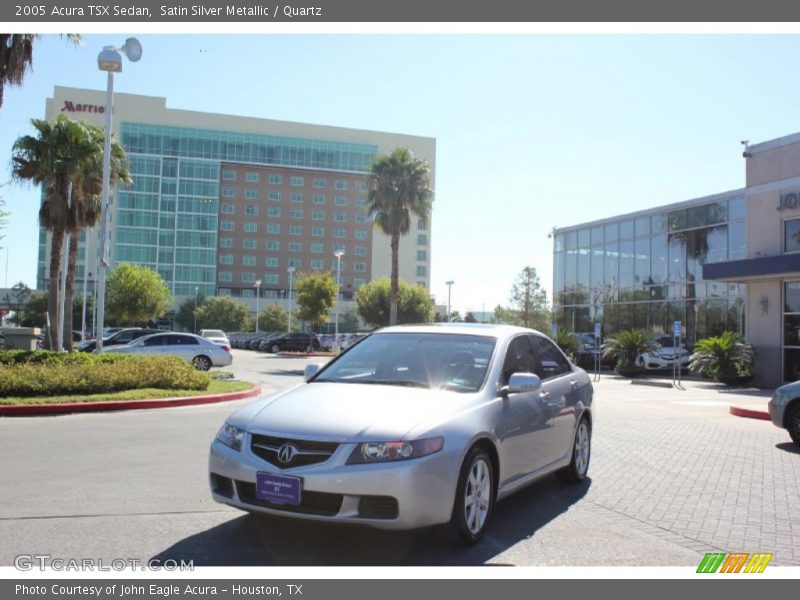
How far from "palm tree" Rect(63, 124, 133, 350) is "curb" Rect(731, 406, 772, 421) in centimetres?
1945

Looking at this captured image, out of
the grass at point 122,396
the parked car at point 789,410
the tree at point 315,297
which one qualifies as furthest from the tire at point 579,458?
the tree at point 315,297

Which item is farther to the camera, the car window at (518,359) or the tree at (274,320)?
the tree at (274,320)

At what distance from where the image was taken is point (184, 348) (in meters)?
23.3

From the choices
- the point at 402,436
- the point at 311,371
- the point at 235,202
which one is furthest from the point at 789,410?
the point at 235,202

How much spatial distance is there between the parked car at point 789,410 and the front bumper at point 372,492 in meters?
8.07

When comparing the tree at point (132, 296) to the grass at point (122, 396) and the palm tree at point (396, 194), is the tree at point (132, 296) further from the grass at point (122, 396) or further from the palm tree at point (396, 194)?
the grass at point (122, 396)

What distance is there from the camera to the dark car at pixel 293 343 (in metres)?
50.4

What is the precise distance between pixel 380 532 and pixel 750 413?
12.3m

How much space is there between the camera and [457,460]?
479cm

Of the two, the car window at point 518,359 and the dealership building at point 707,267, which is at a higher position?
the dealership building at point 707,267

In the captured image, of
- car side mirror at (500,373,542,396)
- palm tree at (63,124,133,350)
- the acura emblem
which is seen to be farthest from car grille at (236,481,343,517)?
palm tree at (63,124,133,350)

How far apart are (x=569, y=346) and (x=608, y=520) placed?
87.8 ft
